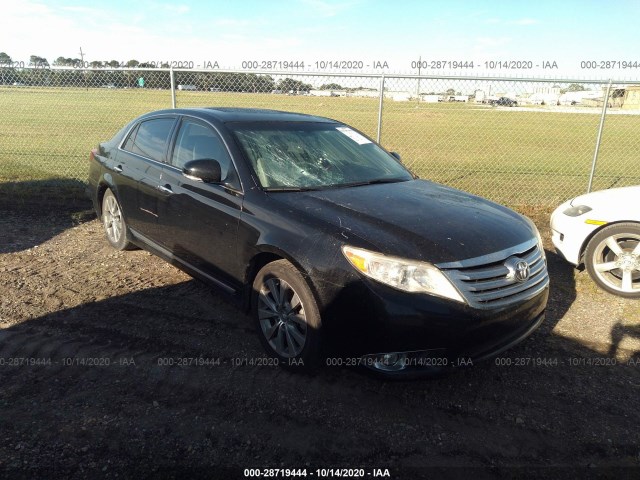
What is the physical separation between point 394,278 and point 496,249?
2.39 ft

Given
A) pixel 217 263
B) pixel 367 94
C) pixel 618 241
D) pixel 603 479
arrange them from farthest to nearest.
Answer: pixel 367 94 → pixel 618 241 → pixel 217 263 → pixel 603 479

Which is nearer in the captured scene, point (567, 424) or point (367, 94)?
point (567, 424)

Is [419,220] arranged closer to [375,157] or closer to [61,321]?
[375,157]

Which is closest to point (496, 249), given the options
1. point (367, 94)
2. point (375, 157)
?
point (375, 157)

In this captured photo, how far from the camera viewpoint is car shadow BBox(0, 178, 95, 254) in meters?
6.15

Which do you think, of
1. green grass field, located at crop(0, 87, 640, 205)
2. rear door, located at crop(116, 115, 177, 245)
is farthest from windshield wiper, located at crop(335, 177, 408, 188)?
green grass field, located at crop(0, 87, 640, 205)

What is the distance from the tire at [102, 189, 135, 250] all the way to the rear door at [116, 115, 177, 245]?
0.24m

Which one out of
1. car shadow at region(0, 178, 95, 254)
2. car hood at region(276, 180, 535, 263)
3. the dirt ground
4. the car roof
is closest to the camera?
the dirt ground

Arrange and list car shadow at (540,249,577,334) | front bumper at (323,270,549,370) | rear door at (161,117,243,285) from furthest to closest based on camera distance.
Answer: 1. car shadow at (540,249,577,334)
2. rear door at (161,117,243,285)
3. front bumper at (323,270,549,370)

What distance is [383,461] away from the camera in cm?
257

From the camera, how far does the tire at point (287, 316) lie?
3031 mm

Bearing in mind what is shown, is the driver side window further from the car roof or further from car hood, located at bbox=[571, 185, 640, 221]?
car hood, located at bbox=[571, 185, 640, 221]

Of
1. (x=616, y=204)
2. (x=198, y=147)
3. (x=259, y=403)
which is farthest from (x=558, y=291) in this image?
(x=198, y=147)

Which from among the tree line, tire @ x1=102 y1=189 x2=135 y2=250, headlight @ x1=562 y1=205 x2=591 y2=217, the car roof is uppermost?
the tree line
